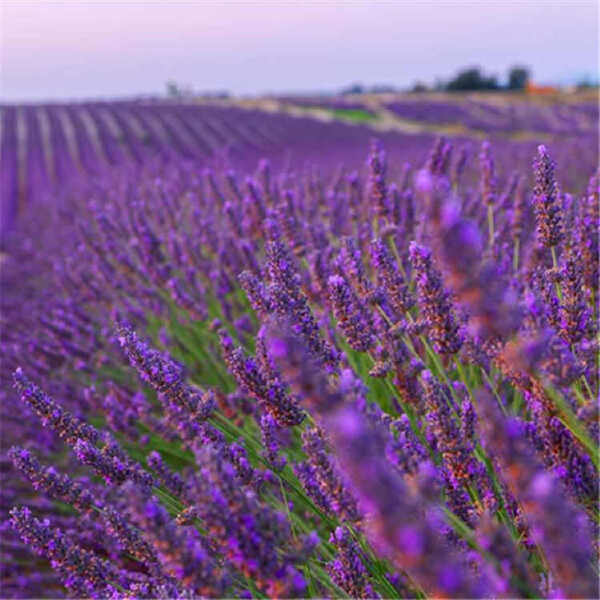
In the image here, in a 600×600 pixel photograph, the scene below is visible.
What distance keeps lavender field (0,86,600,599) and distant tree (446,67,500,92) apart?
→ 3225 centimetres

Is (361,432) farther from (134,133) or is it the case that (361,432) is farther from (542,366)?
(134,133)

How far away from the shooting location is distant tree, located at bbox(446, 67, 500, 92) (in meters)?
33.2

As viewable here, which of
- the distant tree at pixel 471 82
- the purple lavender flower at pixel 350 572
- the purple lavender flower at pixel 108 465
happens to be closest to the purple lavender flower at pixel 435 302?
the purple lavender flower at pixel 350 572

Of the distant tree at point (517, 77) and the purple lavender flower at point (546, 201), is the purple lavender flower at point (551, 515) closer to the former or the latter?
the purple lavender flower at point (546, 201)

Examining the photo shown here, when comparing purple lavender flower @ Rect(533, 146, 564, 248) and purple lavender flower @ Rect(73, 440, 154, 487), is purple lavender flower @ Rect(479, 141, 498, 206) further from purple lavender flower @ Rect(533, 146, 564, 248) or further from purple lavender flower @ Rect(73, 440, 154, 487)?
purple lavender flower @ Rect(73, 440, 154, 487)

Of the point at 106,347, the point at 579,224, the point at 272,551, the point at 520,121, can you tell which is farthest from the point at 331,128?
the point at 272,551

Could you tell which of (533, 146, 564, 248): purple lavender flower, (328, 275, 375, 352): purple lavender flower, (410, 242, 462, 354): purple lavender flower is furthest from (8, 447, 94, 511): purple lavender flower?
(533, 146, 564, 248): purple lavender flower

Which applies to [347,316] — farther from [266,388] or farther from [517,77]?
[517,77]

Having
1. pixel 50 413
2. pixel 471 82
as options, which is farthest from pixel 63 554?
pixel 471 82

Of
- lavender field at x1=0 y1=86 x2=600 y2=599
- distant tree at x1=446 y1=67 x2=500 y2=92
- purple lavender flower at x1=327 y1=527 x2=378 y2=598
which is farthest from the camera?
distant tree at x1=446 y1=67 x2=500 y2=92

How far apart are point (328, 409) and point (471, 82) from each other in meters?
36.1

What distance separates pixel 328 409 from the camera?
76 cm

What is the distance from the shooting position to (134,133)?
17953 millimetres

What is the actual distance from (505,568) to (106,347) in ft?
10.2
